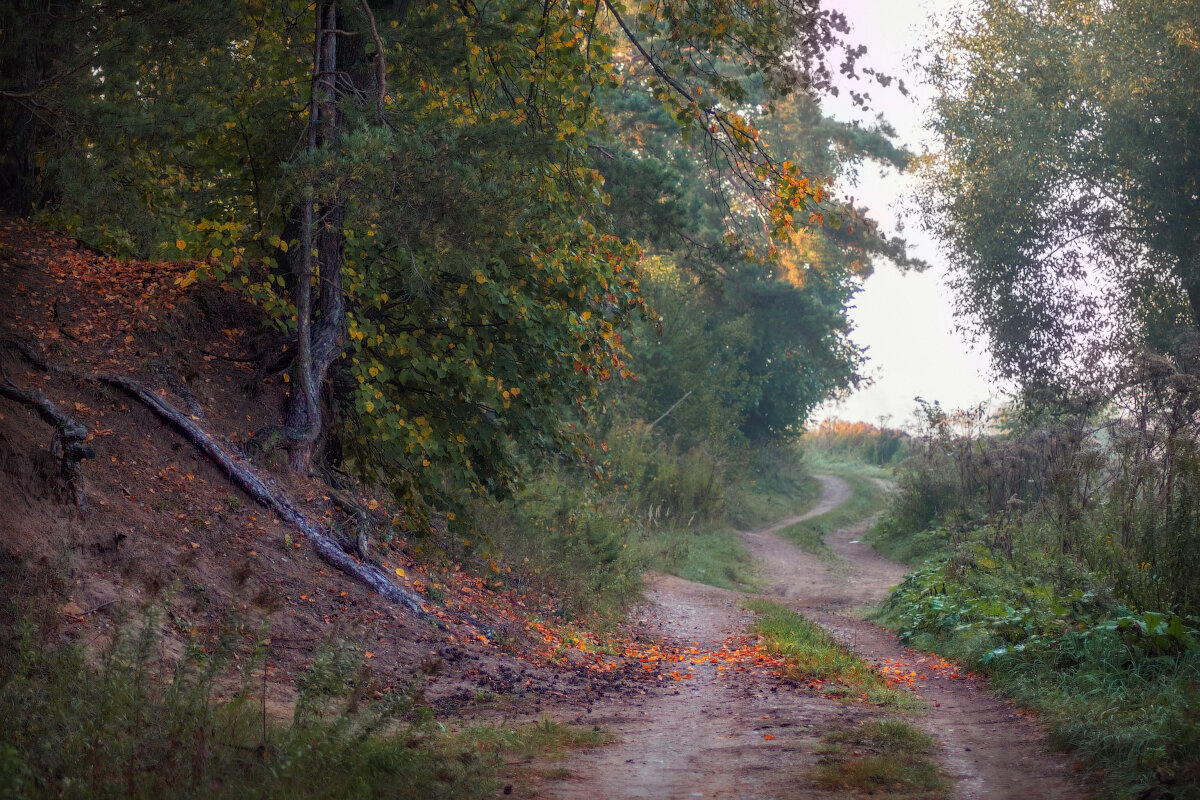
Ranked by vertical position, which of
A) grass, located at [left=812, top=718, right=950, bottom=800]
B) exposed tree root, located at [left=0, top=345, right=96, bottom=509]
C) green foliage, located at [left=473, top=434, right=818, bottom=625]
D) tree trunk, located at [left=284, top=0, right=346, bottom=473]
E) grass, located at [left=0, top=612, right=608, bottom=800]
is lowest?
green foliage, located at [left=473, top=434, right=818, bottom=625]

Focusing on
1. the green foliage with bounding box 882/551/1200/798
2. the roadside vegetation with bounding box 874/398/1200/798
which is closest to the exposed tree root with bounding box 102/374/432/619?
the green foliage with bounding box 882/551/1200/798

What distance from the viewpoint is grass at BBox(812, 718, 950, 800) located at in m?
4.22

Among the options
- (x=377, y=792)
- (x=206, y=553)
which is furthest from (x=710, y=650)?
(x=377, y=792)

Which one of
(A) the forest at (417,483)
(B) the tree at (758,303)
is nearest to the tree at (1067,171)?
(B) the tree at (758,303)

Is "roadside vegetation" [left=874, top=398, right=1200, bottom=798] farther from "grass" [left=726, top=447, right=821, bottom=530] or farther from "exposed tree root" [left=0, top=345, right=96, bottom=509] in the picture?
"grass" [left=726, top=447, right=821, bottom=530]

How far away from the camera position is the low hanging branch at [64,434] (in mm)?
5742

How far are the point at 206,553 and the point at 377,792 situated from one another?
10.8 feet

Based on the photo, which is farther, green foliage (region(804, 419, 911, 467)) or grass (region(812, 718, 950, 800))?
green foliage (region(804, 419, 911, 467))

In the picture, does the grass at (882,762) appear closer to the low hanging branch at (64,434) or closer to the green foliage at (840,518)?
the low hanging branch at (64,434)

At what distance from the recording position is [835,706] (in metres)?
6.25

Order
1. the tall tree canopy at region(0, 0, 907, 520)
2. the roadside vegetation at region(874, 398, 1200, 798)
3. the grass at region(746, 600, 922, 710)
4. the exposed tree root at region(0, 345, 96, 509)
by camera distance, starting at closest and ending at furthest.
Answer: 1. the roadside vegetation at region(874, 398, 1200, 798)
2. the exposed tree root at region(0, 345, 96, 509)
3. the grass at region(746, 600, 922, 710)
4. the tall tree canopy at region(0, 0, 907, 520)

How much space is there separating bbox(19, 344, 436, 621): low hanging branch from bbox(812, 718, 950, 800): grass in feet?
12.2

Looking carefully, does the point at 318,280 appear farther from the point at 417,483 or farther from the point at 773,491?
the point at 773,491

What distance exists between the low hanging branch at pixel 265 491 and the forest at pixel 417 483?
3cm
